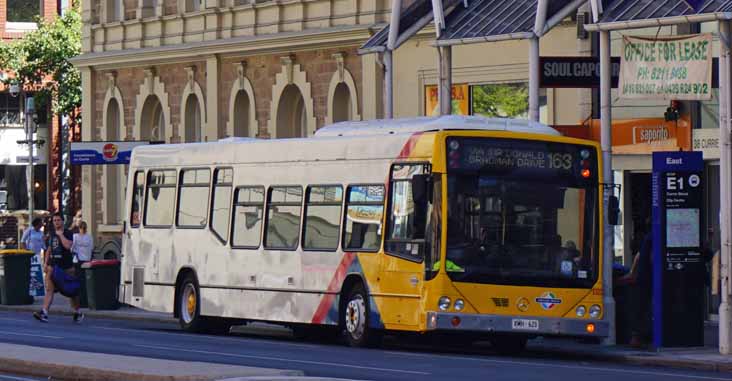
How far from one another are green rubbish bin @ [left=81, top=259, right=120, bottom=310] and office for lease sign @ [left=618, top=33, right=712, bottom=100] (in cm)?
1400

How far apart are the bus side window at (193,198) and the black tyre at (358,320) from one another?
427 centimetres

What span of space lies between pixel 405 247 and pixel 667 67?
13.1 feet

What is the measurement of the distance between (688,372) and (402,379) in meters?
4.00

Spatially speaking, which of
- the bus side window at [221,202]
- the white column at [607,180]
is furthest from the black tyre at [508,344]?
the bus side window at [221,202]

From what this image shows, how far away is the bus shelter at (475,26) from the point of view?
26641 millimetres

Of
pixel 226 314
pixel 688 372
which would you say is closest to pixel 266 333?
pixel 226 314

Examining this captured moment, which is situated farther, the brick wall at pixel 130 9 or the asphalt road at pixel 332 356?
the brick wall at pixel 130 9

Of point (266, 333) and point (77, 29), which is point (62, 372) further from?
point (77, 29)

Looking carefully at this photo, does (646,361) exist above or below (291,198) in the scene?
below

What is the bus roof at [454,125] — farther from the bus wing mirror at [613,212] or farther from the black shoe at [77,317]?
the black shoe at [77,317]

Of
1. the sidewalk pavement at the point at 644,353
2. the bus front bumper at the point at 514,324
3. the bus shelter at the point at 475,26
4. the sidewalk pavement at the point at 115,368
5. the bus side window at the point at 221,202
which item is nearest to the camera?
the sidewalk pavement at the point at 115,368

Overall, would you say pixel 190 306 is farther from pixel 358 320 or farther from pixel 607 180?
pixel 607 180

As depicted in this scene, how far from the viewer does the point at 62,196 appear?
2719 inches

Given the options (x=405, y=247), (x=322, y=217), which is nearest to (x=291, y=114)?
(x=322, y=217)
